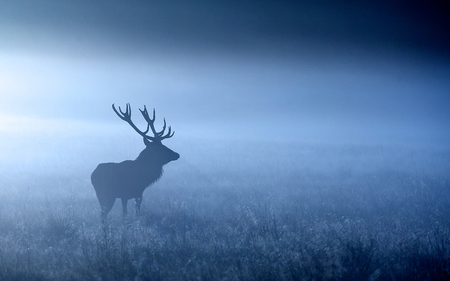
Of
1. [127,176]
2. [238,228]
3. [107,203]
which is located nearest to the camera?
[238,228]

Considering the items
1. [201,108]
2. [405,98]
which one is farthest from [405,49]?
[201,108]

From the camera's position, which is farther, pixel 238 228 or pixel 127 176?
pixel 127 176

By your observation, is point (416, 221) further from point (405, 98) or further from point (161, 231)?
point (405, 98)

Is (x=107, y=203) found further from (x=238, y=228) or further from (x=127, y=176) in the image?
(x=238, y=228)

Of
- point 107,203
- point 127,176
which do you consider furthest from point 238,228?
point 107,203

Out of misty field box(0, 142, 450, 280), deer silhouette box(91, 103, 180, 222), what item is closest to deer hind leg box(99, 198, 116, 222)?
deer silhouette box(91, 103, 180, 222)

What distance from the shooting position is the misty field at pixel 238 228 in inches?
194

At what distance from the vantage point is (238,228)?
7.24m

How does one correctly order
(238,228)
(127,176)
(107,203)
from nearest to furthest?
(238,228), (107,203), (127,176)

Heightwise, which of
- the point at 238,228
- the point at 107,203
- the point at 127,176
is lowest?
the point at 238,228

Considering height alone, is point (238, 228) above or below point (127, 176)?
below

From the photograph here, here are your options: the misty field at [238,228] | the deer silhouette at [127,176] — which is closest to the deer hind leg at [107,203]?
the deer silhouette at [127,176]

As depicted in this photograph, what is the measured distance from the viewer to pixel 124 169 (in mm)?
8367

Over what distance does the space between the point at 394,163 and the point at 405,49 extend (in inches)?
2817
